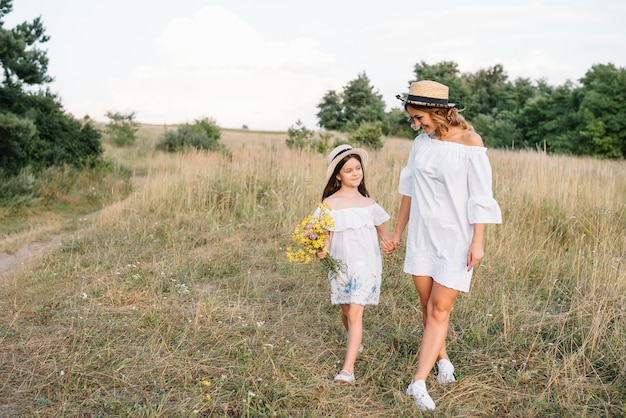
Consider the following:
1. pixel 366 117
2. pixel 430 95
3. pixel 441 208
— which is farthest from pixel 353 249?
pixel 366 117

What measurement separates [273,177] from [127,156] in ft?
35.6

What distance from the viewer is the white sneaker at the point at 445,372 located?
11.3ft

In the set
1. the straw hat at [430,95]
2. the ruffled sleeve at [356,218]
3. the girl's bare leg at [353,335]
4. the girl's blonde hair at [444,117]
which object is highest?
the straw hat at [430,95]

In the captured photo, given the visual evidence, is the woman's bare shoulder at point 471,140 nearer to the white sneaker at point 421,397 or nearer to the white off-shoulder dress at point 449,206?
the white off-shoulder dress at point 449,206

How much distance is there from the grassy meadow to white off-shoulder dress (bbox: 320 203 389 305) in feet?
1.77

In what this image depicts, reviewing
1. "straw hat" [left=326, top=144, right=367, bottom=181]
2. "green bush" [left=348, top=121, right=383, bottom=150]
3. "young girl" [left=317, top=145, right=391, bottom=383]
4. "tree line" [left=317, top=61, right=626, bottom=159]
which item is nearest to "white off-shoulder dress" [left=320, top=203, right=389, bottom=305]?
"young girl" [left=317, top=145, right=391, bottom=383]

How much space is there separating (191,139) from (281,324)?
610 inches

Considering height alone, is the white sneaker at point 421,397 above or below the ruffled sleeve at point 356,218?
below

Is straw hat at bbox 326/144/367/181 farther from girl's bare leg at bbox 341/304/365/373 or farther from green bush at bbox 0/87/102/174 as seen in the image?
green bush at bbox 0/87/102/174

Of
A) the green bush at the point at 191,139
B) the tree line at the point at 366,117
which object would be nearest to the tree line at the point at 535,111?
the tree line at the point at 366,117

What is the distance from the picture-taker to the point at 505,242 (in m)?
5.90

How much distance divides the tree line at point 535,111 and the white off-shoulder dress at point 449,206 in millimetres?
11094

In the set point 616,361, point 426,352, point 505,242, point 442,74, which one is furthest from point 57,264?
point 442,74

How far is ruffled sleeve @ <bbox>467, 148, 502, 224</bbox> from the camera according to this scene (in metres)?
2.88
